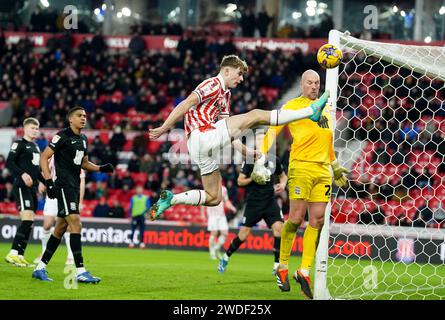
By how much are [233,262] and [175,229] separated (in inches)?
174

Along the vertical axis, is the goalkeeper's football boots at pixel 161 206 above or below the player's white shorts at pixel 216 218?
above

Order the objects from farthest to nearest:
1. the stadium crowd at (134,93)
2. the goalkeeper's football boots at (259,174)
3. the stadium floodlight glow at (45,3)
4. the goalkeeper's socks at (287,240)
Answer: the stadium floodlight glow at (45,3), the stadium crowd at (134,93), the goalkeeper's socks at (287,240), the goalkeeper's football boots at (259,174)

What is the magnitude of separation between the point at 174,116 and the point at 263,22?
67.3 feet

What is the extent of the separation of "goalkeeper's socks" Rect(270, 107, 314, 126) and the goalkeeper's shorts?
0.76m

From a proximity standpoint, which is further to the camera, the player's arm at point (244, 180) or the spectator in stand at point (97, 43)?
the spectator in stand at point (97, 43)

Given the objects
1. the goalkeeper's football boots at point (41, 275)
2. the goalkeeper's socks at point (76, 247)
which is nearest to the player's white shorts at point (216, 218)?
the goalkeeper's football boots at point (41, 275)

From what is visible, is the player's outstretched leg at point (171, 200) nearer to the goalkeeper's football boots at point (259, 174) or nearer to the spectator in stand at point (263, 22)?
the goalkeeper's football boots at point (259, 174)

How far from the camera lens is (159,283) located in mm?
9664

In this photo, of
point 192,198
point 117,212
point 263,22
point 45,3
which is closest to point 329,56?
point 192,198

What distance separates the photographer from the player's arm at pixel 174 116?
7.97m

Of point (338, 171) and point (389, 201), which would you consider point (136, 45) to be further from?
point (338, 171)

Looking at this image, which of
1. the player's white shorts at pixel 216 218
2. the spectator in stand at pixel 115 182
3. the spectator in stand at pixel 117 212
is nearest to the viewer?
the player's white shorts at pixel 216 218
